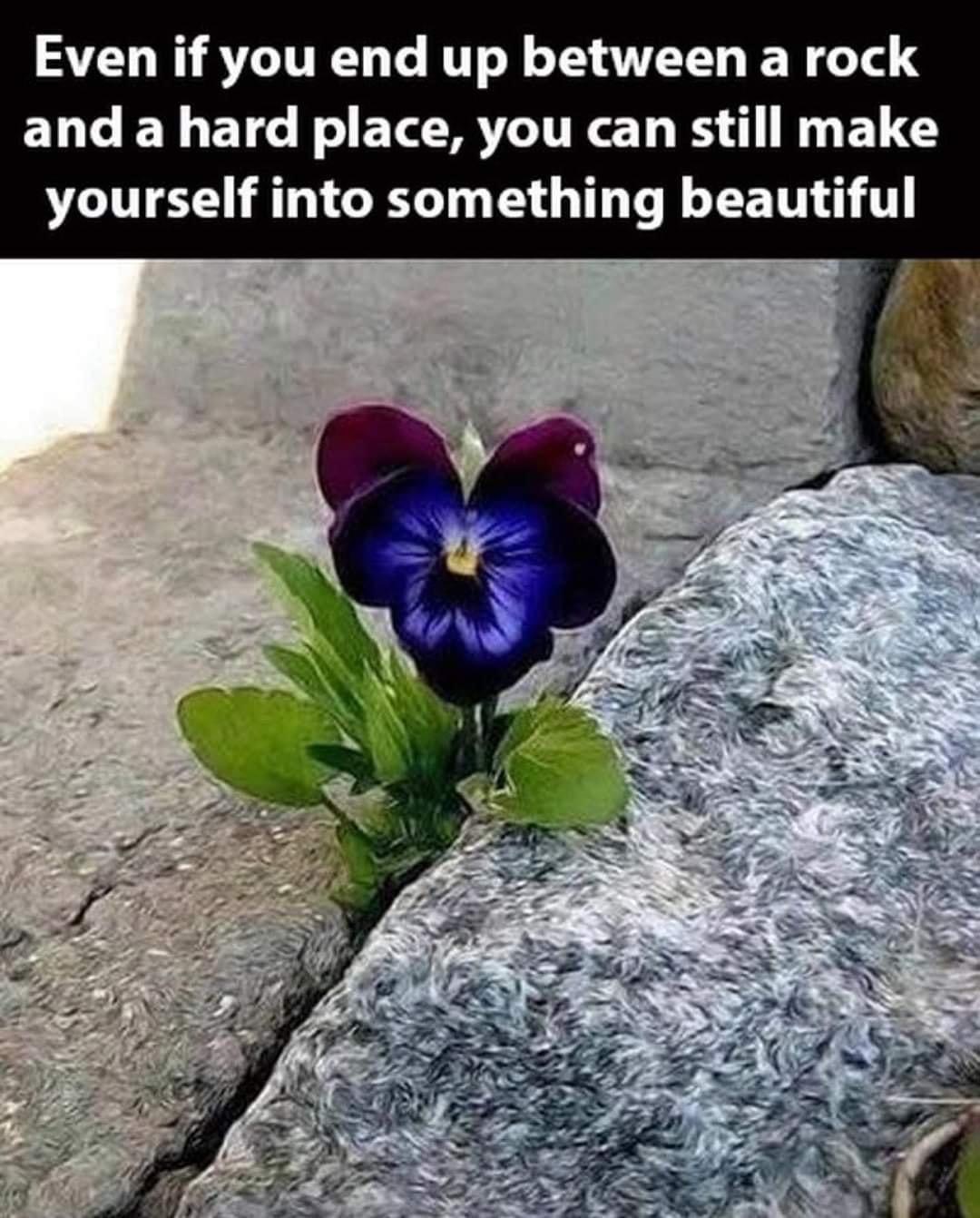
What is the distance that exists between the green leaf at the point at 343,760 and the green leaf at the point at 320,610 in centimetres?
4

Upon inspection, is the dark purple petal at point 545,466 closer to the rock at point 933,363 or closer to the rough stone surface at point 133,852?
the rough stone surface at point 133,852

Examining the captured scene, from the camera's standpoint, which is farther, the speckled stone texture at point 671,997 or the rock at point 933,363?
the rock at point 933,363

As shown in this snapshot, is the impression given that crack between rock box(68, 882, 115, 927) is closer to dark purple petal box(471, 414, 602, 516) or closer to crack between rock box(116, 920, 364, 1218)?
crack between rock box(116, 920, 364, 1218)

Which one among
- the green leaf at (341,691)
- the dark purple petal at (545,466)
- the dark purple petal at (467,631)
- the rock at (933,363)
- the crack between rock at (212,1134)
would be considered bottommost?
the crack between rock at (212,1134)

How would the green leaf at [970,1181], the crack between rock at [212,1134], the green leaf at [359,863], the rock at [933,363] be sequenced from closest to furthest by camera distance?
the green leaf at [970,1181], the crack between rock at [212,1134], the green leaf at [359,863], the rock at [933,363]

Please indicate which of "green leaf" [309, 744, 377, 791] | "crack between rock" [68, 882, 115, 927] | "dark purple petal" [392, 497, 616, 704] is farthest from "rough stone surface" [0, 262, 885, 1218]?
"dark purple petal" [392, 497, 616, 704]

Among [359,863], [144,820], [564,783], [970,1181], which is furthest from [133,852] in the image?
[970,1181]

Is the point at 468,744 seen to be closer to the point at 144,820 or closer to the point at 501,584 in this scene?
the point at 501,584

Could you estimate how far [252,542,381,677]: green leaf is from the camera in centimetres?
114

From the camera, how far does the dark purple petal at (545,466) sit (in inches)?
41.7

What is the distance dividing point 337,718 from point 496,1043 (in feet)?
0.66

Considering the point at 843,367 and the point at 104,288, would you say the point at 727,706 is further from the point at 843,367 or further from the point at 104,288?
the point at 104,288

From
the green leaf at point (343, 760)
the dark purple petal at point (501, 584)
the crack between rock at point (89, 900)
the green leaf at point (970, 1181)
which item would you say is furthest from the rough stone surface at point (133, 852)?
the green leaf at point (970, 1181)
